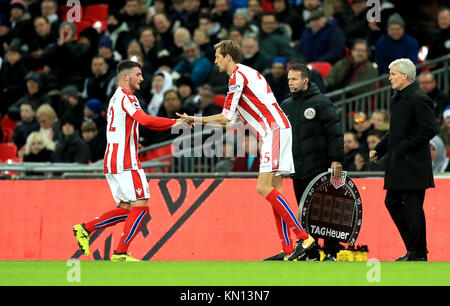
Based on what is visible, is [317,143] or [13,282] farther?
[317,143]

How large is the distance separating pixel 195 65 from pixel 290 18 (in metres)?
2.39

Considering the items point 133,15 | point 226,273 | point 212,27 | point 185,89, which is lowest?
point 226,273

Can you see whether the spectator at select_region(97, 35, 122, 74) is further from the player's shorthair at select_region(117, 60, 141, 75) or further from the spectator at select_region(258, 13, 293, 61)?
the player's shorthair at select_region(117, 60, 141, 75)

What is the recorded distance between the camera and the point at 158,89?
691 inches

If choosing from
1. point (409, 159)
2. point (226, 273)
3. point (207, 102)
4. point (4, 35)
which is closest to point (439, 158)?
point (409, 159)

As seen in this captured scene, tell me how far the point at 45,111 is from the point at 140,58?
1996 mm

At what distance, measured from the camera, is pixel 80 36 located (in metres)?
20.6

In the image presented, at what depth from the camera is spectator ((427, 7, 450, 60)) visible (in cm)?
1614

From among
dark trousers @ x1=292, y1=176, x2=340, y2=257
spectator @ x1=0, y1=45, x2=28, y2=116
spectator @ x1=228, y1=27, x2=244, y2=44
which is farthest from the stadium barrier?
spectator @ x1=0, y1=45, x2=28, y2=116

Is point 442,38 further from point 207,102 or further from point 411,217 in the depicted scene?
point 411,217

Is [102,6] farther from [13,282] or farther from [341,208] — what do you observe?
[13,282]

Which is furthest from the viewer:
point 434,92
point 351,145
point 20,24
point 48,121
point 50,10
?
point 20,24

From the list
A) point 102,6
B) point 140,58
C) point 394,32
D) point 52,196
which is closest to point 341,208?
point 52,196

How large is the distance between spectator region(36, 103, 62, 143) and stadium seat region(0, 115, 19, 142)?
2.39 meters
